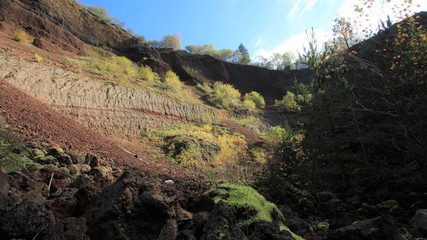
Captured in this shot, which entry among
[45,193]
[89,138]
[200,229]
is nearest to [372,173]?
[200,229]

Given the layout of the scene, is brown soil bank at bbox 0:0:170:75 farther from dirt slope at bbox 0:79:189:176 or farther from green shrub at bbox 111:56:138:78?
dirt slope at bbox 0:79:189:176

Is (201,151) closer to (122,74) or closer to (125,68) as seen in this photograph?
(122,74)

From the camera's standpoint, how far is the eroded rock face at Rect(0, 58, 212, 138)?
61.6 ft

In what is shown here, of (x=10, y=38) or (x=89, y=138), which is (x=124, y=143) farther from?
(x=10, y=38)

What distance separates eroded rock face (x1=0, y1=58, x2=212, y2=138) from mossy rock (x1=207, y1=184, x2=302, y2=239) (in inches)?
554

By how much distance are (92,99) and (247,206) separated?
702 inches

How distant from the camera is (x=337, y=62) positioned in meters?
12.5

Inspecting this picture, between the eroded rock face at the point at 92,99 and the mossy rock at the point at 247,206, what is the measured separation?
14.1m

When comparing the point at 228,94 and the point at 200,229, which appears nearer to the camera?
the point at 200,229

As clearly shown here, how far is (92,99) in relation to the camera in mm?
21328

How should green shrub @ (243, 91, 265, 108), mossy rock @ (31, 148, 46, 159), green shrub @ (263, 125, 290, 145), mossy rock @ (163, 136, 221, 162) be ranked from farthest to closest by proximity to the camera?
green shrub @ (243, 91, 265, 108) < mossy rock @ (163, 136, 221, 162) < green shrub @ (263, 125, 290, 145) < mossy rock @ (31, 148, 46, 159)

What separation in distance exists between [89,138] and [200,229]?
40.2ft

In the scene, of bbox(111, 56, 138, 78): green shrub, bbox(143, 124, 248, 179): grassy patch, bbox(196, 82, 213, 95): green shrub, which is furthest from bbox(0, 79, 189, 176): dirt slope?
bbox(196, 82, 213, 95): green shrub

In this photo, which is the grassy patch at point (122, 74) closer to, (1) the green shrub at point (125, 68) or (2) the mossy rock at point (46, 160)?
(1) the green shrub at point (125, 68)
